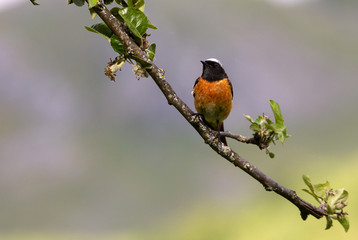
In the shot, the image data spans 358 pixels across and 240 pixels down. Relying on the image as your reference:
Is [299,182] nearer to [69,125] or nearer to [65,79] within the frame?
[69,125]

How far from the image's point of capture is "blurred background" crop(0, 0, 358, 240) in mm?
52062

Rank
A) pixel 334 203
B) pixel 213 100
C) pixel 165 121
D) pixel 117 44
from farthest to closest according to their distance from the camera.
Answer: pixel 165 121 < pixel 213 100 < pixel 334 203 < pixel 117 44

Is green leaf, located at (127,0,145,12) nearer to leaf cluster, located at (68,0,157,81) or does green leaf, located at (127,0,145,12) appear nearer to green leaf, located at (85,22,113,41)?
leaf cluster, located at (68,0,157,81)

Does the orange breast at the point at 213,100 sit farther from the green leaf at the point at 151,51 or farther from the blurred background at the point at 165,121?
the blurred background at the point at 165,121

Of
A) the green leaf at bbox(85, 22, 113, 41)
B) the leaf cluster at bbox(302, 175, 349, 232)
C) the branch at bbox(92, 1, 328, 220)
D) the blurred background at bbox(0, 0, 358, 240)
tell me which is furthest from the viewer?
the blurred background at bbox(0, 0, 358, 240)

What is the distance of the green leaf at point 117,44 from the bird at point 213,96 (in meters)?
2.41

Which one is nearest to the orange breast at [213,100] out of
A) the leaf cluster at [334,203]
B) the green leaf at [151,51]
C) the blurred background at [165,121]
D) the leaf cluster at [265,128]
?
the leaf cluster at [265,128]

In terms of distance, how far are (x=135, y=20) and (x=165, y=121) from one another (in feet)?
230

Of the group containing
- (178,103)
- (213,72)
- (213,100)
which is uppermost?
(213,72)

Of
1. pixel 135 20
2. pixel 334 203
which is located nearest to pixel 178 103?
pixel 135 20

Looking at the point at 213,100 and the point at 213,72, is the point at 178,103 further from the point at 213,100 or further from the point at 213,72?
the point at 213,72

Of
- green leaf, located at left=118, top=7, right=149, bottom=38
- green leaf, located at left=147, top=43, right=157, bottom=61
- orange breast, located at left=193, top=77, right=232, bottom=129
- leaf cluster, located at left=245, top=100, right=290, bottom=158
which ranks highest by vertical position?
orange breast, located at left=193, top=77, right=232, bottom=129

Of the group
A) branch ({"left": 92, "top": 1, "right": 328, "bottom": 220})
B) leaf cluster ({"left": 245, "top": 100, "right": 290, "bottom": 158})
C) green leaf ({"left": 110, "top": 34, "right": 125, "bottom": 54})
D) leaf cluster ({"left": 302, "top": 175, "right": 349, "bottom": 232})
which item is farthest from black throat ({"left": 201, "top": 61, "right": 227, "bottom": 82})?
green leaf ({"left": 110, "top": 34, "right": 125, "bottom": 54})

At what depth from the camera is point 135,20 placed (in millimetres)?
2521
